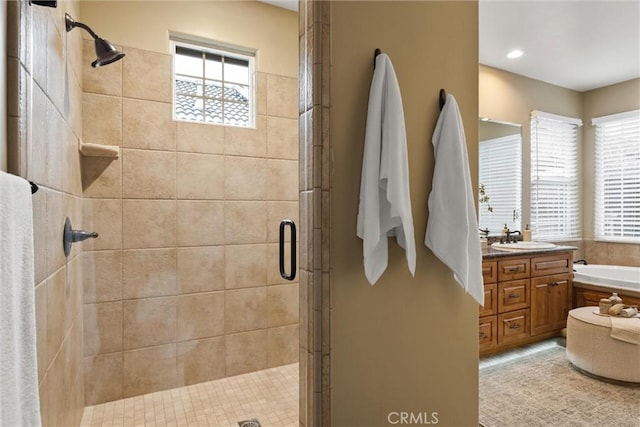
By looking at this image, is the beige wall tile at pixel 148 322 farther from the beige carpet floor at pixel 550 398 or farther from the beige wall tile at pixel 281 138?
the beige carpet floor at pixel 550 398

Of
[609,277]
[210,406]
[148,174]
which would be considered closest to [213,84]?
[148,174]

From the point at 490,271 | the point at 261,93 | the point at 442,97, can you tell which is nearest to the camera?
the point at 442,97

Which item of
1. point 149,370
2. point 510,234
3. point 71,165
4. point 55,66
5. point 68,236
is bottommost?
point 149,370

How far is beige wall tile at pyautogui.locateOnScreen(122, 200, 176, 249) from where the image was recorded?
2346mm

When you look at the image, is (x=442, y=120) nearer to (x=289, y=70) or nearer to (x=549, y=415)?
(x=289, y=70)

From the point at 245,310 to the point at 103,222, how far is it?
1.10 m

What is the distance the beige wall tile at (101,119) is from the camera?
87.5 inches

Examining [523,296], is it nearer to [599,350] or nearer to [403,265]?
[599,350]

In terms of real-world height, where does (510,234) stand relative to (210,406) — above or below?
above

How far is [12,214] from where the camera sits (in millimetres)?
687

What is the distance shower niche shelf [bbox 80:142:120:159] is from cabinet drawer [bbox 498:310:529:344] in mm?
3031

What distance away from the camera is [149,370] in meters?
2.42

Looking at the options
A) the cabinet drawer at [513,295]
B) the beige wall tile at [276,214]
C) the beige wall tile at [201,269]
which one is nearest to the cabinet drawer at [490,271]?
the cabinet drawer at [513,295]

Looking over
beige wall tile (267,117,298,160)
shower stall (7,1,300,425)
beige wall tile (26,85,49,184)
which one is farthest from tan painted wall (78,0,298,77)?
beige wall tile (26,85,49,184)
